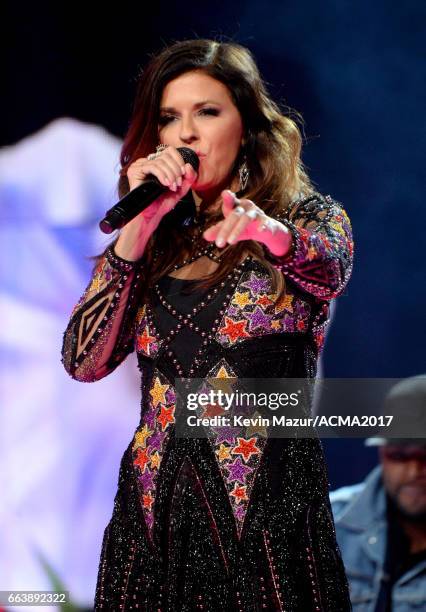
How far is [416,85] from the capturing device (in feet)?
7.22

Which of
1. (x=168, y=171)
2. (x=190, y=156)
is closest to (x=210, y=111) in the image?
(x=190, y=156)

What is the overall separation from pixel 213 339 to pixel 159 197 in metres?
0.24

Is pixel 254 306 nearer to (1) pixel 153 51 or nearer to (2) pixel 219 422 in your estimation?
(2) pixel 219 422

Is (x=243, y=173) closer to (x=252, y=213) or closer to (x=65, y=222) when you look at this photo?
(x=252, y=213)

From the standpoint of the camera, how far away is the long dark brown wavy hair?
1521 mm

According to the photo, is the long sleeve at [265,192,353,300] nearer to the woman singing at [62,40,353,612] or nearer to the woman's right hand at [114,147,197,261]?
the woman singing at [62,40,353,612]

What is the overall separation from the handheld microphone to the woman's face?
0.05m

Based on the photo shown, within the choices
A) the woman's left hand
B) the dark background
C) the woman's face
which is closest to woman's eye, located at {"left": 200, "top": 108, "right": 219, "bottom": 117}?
the woman's face

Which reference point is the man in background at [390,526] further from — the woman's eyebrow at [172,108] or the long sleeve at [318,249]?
the woman's eyebrow at [172,108]

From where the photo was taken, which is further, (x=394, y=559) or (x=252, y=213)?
(x=394, y=559)

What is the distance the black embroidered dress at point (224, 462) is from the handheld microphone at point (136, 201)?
16 centimetres

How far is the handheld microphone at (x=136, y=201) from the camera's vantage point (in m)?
1.19

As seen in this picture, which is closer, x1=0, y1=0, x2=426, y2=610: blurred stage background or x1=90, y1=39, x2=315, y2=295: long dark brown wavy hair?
x1=90, y1=39, x2=315, y2=295: long dark brown wavy hair

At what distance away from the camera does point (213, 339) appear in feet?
4.51
